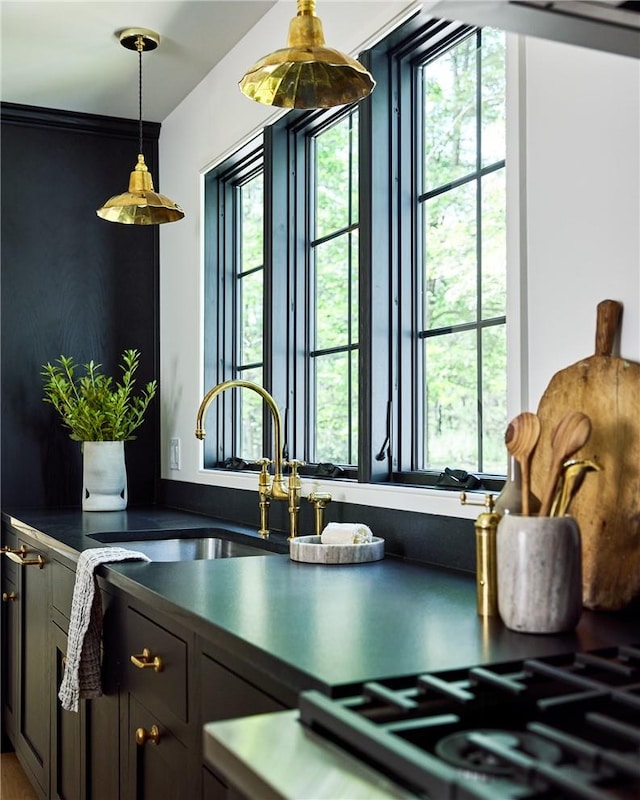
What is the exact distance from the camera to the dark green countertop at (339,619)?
1162mm

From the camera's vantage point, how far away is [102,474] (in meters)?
3.64

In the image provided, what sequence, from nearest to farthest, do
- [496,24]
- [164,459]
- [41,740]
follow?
1. [496,24]
2. [41,740]
3. [164,459]

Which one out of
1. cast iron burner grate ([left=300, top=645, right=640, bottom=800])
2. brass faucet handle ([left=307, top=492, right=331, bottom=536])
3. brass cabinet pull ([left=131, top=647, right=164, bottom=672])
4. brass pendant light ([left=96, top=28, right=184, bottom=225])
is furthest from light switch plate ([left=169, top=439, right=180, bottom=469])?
cast iron burner grate ([left=300, top=645, right=640, bottom=800])

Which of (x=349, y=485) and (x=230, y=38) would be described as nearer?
(x=349, y=485)

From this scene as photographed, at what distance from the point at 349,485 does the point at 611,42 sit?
149cm

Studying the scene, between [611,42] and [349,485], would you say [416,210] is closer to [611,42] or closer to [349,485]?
[349,485]

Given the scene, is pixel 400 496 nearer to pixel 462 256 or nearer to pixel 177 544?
pixel 462 256

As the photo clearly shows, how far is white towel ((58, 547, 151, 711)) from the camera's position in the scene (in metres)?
2.13

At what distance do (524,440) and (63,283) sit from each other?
299 centimetres

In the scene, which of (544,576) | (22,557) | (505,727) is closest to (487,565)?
(544,576)

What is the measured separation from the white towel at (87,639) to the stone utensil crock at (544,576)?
105cm

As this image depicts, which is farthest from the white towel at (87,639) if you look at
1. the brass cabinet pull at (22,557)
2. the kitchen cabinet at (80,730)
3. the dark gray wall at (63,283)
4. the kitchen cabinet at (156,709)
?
the dark gray wall at (63,283)

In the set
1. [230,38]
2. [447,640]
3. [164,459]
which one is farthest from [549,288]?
[164,459]

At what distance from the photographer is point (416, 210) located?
8.11 ft
